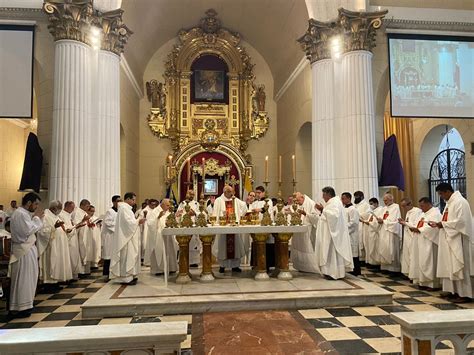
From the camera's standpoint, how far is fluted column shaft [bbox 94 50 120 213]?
941cm

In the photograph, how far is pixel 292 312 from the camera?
563cm

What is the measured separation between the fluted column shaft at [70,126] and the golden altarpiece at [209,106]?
712cm

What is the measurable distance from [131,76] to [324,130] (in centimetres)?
728

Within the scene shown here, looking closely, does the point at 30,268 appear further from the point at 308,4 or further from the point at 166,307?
the point at 308,4

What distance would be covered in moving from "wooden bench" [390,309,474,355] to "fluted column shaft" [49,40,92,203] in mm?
7547

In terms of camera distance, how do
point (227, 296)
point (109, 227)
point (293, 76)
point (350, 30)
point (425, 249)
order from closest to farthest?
point (227, 296), point (425, 249), point (109, 227), point (350, 30), point (293, 76)

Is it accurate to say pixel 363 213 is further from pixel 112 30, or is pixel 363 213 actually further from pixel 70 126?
pixel 112 30

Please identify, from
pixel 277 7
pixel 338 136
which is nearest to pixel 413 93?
pixel 338 136

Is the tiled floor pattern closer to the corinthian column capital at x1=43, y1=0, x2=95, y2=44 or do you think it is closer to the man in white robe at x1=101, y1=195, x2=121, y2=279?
the man in white robe at x1=101, y1=195, x2=121, y2=279

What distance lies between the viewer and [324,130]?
10.4 m

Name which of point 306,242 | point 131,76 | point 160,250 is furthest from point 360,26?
point 131,76

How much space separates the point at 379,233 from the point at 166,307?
5.06m

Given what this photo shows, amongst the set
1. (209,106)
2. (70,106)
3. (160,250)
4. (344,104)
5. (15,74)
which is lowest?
(160,250)

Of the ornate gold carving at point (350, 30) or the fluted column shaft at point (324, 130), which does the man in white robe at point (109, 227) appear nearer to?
the fluted column shaft at point (324, 130)
